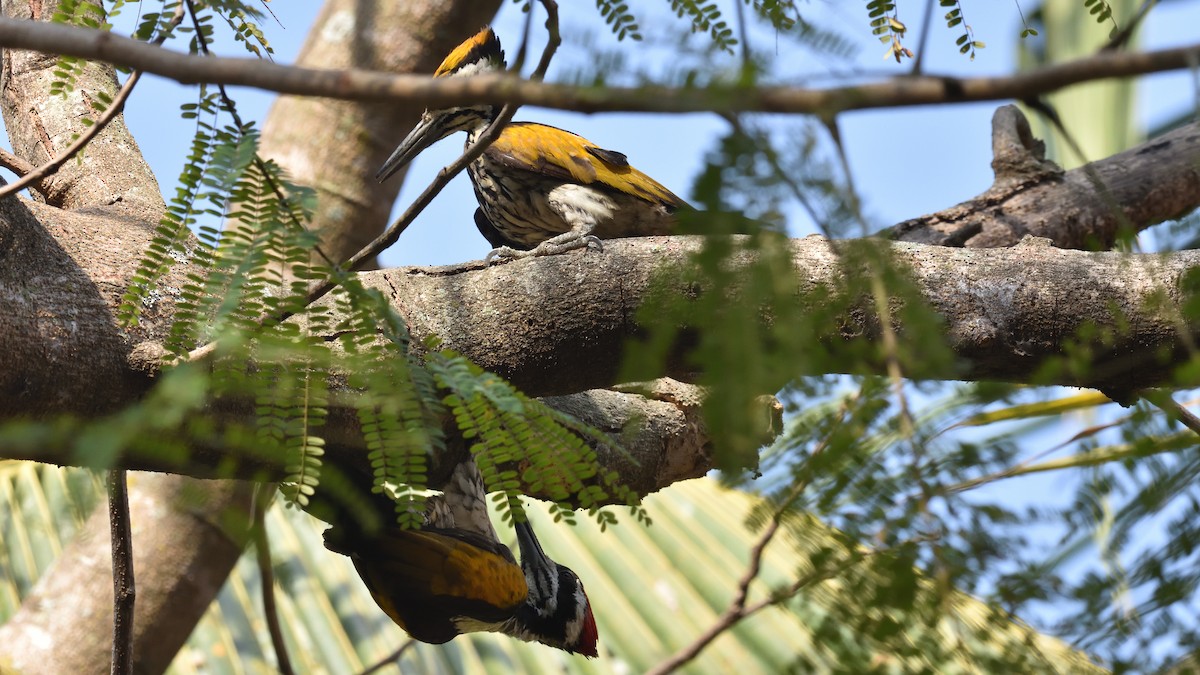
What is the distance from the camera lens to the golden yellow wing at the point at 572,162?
3.35m

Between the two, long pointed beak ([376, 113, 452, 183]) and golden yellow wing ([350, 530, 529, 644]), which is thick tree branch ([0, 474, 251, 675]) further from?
long pointed beak ([376, 113, 452, 183])

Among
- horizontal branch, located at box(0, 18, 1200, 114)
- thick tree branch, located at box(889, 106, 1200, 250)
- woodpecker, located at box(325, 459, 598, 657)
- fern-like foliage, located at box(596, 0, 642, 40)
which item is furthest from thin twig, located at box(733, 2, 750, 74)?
thick tree branch, located at box(889, 106, 1200, 250)

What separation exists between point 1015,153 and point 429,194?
7.61ft

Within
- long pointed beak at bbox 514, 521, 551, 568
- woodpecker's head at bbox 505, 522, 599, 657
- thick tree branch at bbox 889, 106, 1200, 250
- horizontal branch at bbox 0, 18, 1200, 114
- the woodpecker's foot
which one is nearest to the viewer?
horizontal branch at bbox 0, 18, 1200, 114

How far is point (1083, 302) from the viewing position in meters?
2.32

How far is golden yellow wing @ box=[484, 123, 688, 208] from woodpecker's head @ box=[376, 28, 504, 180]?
0.26 meters

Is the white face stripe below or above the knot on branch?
above

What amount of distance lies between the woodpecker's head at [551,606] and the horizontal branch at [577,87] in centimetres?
274

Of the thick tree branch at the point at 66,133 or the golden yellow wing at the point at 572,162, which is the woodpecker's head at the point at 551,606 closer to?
the golden yellow wing at the point at 572,162

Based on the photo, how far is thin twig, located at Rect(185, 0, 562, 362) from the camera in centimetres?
170

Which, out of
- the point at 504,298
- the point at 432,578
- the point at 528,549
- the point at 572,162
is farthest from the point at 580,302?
the point at 528,549

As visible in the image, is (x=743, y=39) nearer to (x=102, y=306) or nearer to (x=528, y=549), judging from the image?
(x=102, y=306)

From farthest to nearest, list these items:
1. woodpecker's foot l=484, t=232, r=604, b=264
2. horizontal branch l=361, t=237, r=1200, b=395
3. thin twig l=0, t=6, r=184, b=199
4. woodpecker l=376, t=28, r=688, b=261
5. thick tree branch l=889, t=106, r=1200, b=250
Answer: thick tree branch l=889, t=106, r=1200, b=250 → woodpecker l=376, t=28, r=688, b=261 → woodpecker's foot l=484, t=232, r=604, b=264 → horizontal branch l=361, t=237, r=1200, b=395 → thin twig l=0, t=6, r=184, b=199

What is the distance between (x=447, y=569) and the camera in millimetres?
2951
